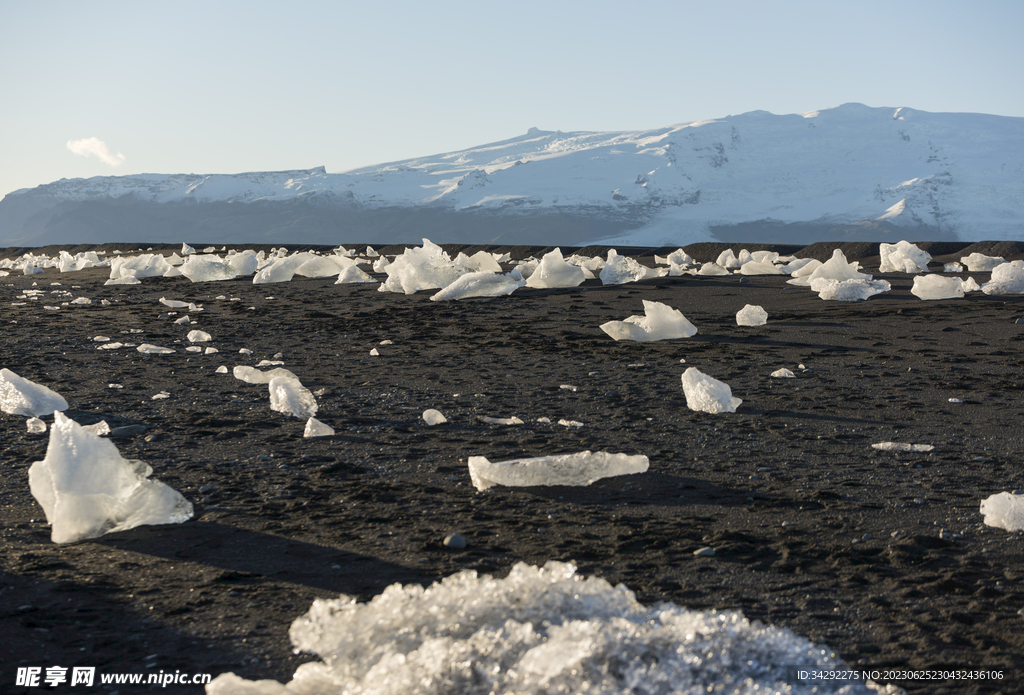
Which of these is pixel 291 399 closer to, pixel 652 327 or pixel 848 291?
pixel 652 327

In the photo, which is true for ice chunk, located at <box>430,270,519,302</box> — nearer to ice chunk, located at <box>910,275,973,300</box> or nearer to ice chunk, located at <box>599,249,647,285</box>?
ice chunk, located at <box>599,249,647,285</box>

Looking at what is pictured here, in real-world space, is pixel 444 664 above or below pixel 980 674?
above

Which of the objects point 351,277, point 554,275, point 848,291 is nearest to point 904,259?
point 848,291

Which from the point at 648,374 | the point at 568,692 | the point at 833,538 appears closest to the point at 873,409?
the point at 648,374

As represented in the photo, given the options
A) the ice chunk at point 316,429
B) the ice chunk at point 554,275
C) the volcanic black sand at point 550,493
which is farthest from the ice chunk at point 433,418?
the ice chunk at point 554,275

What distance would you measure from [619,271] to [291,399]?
629 centimetres

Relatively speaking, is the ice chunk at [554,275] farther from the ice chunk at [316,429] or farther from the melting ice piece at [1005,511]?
the melting ice piece at [1005,511]

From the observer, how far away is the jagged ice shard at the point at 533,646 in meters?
1.19

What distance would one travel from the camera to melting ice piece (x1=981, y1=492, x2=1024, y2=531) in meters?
2.06

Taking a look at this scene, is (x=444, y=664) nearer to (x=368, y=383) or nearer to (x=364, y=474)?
(x=364, y=474)

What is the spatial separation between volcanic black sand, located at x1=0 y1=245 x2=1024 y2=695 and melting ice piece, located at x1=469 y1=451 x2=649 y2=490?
1.7 inches

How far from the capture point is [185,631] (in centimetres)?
161

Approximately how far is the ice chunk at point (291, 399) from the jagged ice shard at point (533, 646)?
200 cm

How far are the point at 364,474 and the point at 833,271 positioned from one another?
7325 millimetres
